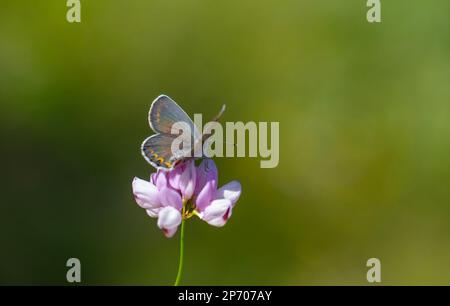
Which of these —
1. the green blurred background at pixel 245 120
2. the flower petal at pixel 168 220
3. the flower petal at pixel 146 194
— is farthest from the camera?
the green blurred background at pixel 245 120

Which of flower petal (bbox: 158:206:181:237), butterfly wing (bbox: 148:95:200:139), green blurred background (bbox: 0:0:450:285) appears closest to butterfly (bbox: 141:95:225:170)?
butterfly wing (bbox: 148:95:200:139)

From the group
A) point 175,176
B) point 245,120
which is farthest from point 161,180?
point 245,120

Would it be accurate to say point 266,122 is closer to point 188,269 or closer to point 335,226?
point 335,226

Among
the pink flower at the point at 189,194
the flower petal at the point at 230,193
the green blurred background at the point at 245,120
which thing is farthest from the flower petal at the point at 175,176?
the green blurred background at the point at 245,120

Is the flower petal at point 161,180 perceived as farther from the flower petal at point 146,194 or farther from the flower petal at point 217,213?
the flower petal at point 217,213

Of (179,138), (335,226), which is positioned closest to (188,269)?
(335,226)

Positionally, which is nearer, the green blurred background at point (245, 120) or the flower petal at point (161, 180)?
the flower petal at point (161, 180)
